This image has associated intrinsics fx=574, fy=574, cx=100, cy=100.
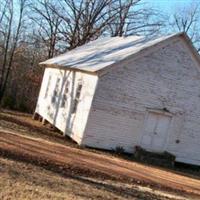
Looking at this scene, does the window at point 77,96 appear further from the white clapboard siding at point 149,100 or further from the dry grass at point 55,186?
the dry grass at point 55,186

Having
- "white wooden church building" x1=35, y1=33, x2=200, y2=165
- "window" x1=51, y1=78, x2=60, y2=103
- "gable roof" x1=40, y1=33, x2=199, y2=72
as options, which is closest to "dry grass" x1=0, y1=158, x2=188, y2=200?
"white wooden church building" x1=35, y1=33, x2=200, y2=165

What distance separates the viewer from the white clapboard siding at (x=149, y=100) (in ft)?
83.6

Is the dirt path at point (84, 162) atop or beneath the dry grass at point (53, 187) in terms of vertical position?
atop

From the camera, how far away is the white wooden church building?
25.4 meters

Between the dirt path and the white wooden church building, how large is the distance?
9.85 feet

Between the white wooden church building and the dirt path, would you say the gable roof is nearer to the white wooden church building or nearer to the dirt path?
the white wooden church building

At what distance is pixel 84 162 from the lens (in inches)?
755

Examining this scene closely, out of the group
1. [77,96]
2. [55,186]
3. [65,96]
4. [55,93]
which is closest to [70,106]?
[77,96]

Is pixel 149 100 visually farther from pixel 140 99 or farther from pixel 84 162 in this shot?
pixel 84 162

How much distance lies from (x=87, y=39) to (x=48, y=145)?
27.0m

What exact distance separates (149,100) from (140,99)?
0.48 metres

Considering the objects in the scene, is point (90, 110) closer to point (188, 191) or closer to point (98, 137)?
point (98, 137)

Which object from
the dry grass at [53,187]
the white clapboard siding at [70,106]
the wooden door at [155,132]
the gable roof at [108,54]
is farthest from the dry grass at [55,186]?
the gable roof at [108,54]

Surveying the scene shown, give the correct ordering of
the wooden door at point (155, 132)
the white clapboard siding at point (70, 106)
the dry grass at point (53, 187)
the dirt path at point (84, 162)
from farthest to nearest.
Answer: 1. the wooden door at point (155, 132)
2. the white clapboard siding at point (70, 106)
3. the dirt path at point (84, 162)
4. the dry grass at point (53, 187)
